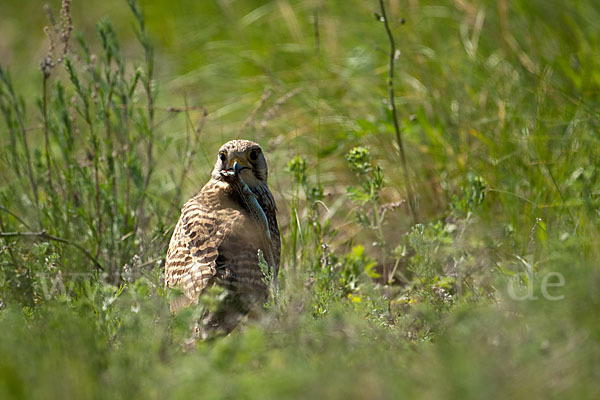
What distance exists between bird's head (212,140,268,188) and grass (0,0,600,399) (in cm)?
21

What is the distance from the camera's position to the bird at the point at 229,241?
113 inches

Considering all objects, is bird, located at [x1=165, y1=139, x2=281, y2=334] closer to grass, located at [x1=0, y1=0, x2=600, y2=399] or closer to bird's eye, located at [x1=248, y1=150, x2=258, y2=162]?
bird's eye, located at [x1=248, y1=150, x2=258, y2=162]

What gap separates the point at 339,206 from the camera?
4617 mm

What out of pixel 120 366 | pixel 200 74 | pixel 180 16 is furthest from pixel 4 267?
pixel 180 16

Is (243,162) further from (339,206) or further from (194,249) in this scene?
(339,206)

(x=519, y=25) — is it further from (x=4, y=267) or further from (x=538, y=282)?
(x=4, y=267)

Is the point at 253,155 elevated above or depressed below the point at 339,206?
above

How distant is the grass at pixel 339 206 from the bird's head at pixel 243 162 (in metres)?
0.21

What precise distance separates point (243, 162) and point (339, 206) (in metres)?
1.30

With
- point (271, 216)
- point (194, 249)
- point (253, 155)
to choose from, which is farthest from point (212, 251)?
point (253, 155)

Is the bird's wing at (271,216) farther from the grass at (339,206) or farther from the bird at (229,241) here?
the grass at (339,206)

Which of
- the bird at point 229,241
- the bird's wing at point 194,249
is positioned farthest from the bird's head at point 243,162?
the bird's wing at point 194,249

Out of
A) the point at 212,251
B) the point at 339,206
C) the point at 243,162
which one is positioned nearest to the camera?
the point at 212,251

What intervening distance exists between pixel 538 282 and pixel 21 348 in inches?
63.6
